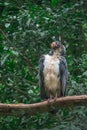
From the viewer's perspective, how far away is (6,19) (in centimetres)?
730

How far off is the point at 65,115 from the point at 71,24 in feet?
5.62

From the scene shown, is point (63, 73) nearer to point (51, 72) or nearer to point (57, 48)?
point (51, 72)

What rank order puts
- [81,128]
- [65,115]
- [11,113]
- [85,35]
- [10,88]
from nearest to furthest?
[11,113] < [81,128] < [65,115] < [10,88] < [85,35]

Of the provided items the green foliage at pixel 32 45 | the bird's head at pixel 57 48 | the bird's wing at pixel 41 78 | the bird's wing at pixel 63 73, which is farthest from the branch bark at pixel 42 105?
the bird's head at pixel 57 48

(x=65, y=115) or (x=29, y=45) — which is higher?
(x=29, y=45)

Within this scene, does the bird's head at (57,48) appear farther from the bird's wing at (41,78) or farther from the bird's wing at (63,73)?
the bird's wing at (41,78)

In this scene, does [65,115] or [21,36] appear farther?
[21,36]

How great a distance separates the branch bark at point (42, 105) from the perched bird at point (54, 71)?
1003 mm

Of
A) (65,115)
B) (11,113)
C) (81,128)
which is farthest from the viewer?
(65,115)

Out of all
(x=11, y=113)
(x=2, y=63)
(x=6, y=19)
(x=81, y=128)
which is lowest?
(x=81, y=128)

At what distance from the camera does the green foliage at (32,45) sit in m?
6.62

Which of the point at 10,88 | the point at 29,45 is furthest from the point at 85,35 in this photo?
the point at 10,88

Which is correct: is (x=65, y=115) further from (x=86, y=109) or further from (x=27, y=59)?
(x=27, y=59)

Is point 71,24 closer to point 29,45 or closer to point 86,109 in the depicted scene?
point 29,45
